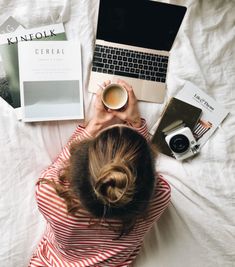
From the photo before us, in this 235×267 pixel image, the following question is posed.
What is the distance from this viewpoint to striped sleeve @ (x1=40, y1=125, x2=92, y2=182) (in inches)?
34.8

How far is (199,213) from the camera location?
102 centimetres

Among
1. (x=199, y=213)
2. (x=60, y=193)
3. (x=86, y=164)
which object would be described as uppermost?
(x=86, y=164)

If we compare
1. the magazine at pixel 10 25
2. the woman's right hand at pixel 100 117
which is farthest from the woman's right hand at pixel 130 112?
the magazine at pixel 10 25

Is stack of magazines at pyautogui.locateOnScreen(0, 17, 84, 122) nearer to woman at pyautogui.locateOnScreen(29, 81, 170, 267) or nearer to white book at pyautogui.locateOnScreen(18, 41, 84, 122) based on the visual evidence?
white book at pyautogui.locateOnScreen(18, 41, 84, 122)

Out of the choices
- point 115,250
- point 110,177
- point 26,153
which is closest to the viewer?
point 110,177

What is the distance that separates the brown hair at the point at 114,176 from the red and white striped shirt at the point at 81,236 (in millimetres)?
58

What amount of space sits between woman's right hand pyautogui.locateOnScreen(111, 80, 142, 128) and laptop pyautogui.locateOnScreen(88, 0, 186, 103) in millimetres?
31

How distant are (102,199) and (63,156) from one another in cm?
33

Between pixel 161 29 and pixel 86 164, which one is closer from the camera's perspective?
pixel 86 164

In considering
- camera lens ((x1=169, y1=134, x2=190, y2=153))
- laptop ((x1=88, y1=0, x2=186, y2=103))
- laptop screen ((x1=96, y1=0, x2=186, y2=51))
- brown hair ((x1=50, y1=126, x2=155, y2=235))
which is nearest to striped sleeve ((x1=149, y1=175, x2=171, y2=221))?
brown hair ((x1=50, y1=126, x2=155, y2=235))

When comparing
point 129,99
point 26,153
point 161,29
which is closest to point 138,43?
point 161,29

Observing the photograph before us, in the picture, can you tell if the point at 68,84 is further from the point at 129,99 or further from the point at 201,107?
the point at 201,107

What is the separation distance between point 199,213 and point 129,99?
1.30ft

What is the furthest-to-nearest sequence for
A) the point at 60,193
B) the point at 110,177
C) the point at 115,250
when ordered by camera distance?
the point at 115,250, the point at 60,193, the point at 110,177
